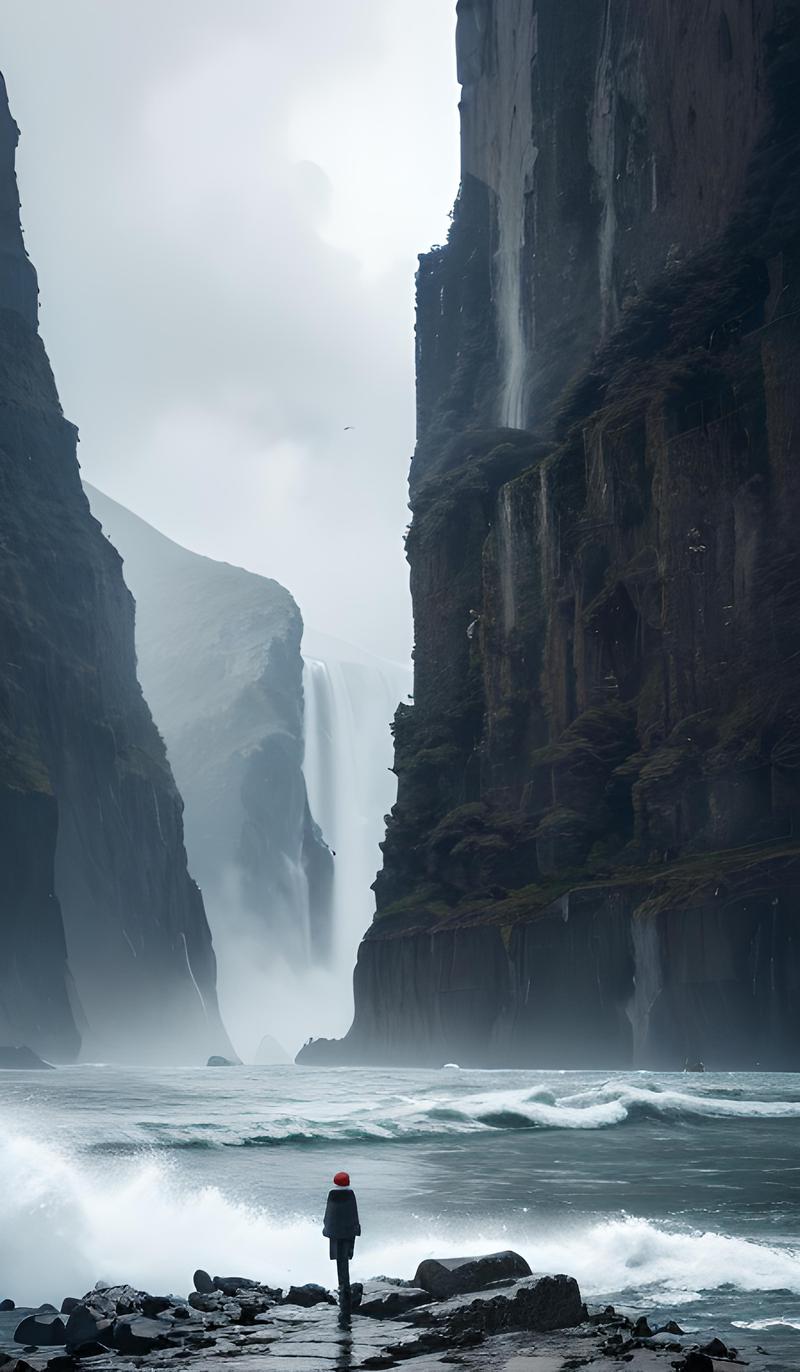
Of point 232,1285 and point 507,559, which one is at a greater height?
point 507,559

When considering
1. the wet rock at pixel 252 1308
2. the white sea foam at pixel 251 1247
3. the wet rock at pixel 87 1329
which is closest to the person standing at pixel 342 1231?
the wet rock at pixel 252 1308

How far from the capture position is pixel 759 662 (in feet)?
274

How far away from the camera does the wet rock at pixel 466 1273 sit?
1806 cm

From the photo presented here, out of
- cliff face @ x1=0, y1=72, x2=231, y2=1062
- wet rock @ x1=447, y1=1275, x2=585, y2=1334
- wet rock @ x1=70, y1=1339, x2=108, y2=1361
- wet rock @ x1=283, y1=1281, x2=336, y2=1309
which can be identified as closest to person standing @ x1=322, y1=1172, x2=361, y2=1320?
wet rock @ x1=283, y1=1281, x2=336, y2=1309

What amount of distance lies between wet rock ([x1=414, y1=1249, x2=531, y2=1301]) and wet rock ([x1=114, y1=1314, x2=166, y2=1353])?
332 cm

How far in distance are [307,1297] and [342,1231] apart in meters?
1.69

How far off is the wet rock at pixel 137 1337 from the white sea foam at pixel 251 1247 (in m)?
4.41

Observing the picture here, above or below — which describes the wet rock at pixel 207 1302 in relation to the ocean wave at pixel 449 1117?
below

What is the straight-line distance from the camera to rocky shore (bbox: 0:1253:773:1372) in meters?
14.6

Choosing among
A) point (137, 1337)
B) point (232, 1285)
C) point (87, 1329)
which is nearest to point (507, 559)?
point (232, 1285)

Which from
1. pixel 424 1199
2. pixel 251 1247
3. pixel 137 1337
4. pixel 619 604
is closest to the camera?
pixel 137 1337

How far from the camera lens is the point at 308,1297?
18.9m

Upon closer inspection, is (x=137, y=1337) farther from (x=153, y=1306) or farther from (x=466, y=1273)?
(x=466, y=1273)

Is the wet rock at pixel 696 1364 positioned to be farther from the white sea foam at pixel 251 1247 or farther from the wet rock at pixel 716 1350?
the white sea foam at pixel 251 1247
